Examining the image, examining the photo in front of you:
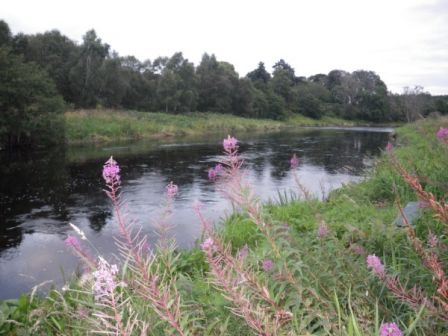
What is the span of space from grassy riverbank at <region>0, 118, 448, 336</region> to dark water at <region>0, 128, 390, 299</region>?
0.62m

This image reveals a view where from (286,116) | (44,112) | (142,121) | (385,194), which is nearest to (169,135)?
(142,121)

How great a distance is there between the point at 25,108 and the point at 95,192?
1304cm

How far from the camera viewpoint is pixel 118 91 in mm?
45594

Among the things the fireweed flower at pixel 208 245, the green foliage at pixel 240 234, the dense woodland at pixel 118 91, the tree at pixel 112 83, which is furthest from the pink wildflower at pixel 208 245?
the tree at pixel 112 83

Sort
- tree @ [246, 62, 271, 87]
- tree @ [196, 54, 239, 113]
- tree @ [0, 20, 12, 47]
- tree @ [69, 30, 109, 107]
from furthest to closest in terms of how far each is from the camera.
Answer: tree @ [246, 62, 271, 87], tree @ [196, 54, 239, 113], tree @ [69, 30, 109, 107], tree @ [0, 20, 12, 47]

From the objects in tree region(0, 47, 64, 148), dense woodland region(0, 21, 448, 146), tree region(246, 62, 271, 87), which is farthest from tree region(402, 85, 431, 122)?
tree region(246, 62, 271, 87)

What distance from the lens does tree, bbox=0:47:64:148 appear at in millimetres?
22719

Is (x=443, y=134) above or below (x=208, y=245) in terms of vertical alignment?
above

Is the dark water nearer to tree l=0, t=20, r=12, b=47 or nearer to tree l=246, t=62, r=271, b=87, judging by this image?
tree l=0, t=20, r=12, b=47

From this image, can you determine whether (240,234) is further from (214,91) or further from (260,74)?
(260,74)

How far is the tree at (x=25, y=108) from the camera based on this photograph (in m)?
22.7

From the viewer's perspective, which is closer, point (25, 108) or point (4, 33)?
point (25, 108)

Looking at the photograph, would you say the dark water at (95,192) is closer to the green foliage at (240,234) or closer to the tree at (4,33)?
the green foliage at (240,234)

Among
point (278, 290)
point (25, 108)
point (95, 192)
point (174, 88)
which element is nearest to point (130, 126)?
point (25, 108)
